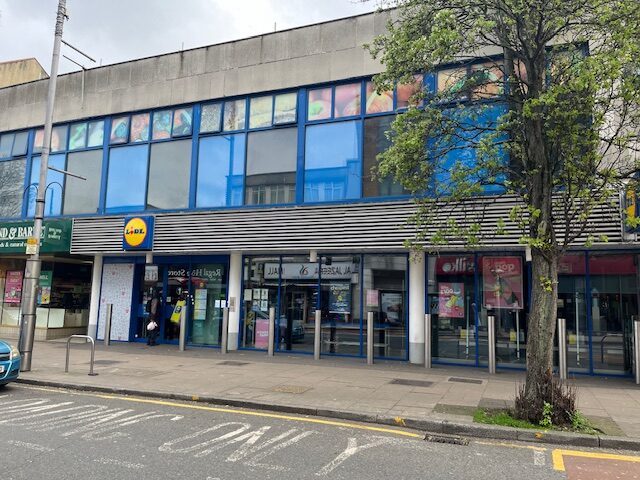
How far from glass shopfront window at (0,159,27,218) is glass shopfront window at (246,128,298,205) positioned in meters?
9.82

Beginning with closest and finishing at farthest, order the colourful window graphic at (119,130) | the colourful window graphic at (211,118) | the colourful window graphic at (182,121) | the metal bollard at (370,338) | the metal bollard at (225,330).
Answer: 1. the metal bollard at (370,338)
2. the metal bollard at (225,330)
3. the colourful window graphic at (211,118)
4. the colourful window graphic at (182,121)
5. the colourful window graphic at (119,130)

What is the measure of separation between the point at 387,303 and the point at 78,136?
41.1 feet

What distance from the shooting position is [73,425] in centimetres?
679

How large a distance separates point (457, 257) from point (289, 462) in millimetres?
8722

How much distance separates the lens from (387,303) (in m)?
13.5

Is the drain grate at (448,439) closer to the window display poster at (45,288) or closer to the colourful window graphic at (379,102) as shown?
the colourful window graphic at (379,102)

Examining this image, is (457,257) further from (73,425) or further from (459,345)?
(73,425)

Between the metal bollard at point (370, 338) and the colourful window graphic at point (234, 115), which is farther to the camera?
the colourful window graphic at point (234, 115)

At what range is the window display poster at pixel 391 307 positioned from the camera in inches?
525

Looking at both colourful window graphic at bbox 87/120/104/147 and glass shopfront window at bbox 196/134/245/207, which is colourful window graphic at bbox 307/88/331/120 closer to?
glass shopfront window at bbox 196/134/245/207

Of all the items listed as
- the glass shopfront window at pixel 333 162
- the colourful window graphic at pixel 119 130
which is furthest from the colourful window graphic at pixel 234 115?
the colourful window graphic at pixel 119 130

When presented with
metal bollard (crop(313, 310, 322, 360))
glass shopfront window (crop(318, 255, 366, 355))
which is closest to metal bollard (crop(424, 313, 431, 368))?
glass shopfront window (crop(318, 255, 366, 355))

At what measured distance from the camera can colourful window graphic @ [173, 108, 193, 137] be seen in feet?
52.3

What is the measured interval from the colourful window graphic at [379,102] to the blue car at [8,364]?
32.7 ft
